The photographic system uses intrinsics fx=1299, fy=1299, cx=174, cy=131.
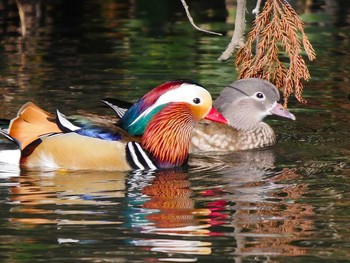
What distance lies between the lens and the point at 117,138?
10539 millimetres

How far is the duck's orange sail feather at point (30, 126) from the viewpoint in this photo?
1050cm

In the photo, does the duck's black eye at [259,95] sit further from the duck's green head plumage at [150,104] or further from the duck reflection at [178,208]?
the duck's green head plumage at [150,104]

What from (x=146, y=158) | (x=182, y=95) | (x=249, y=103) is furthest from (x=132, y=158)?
(x=249, y=103)

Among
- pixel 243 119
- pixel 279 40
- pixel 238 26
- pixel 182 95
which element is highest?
pixel 238 26

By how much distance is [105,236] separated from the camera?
825cm

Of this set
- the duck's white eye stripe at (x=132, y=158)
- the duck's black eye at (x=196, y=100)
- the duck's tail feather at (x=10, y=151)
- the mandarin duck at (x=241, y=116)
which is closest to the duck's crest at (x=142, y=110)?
the duck's black eye at (x=196, y=100)

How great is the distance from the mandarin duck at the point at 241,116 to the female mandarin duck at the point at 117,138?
765 millimetres

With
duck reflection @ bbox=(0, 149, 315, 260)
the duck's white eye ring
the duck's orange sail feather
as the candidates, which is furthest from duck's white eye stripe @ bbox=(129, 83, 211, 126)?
the duck's white eye ring

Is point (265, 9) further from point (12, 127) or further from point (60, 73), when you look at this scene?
point (60, 73)

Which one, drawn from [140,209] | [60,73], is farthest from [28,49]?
[140,209]

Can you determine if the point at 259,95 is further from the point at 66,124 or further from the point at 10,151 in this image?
the point at 10,151

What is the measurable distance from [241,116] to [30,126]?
2610 millimetres

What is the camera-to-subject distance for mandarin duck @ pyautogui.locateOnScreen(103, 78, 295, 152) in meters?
11.8

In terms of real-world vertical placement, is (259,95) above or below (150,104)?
below
